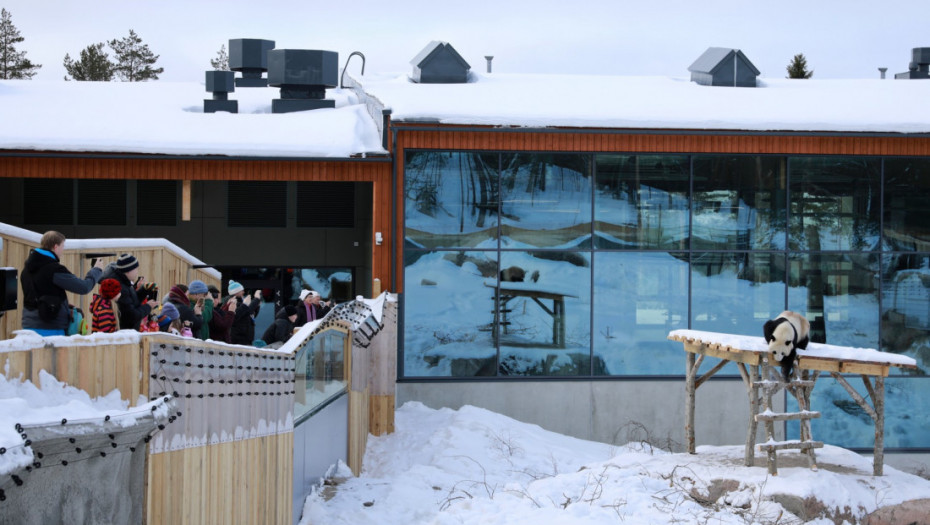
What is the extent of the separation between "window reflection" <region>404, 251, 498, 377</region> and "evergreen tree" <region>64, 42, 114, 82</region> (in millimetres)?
47382

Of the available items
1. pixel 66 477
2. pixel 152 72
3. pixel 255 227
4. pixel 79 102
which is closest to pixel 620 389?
pixel 255 227

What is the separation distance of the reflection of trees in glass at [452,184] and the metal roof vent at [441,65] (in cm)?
580

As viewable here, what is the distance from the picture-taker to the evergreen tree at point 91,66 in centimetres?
5947

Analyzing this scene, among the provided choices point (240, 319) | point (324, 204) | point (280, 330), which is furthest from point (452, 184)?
point (324, 204)

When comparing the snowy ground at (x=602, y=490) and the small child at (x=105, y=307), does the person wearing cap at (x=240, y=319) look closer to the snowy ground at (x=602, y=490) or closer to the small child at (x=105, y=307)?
the snowy ground at (x=602, y=490)

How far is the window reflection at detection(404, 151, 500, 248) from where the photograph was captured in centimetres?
1808

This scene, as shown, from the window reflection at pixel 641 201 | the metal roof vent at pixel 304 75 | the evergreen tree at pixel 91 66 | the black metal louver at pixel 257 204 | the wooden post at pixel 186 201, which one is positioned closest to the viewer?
the wooden post at pixel 186 201

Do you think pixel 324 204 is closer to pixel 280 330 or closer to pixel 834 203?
pixel 834 203

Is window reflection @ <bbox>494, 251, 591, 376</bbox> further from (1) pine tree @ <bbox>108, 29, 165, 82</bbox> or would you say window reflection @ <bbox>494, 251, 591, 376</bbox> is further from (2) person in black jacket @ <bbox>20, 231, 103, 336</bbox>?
(1) pine tree @ <bbox>108, 29, 165, 82</bbox>

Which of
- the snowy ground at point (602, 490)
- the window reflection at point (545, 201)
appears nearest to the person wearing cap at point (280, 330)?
the snowy ground at point (602, 490)

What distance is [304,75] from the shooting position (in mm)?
23250

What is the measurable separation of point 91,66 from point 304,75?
41267 mm

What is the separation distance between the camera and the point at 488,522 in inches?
381

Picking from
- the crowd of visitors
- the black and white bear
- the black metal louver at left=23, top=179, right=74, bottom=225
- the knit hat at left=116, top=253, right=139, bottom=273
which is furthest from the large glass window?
the black metal louver at left=23, top=179, right=74, bottom=225
